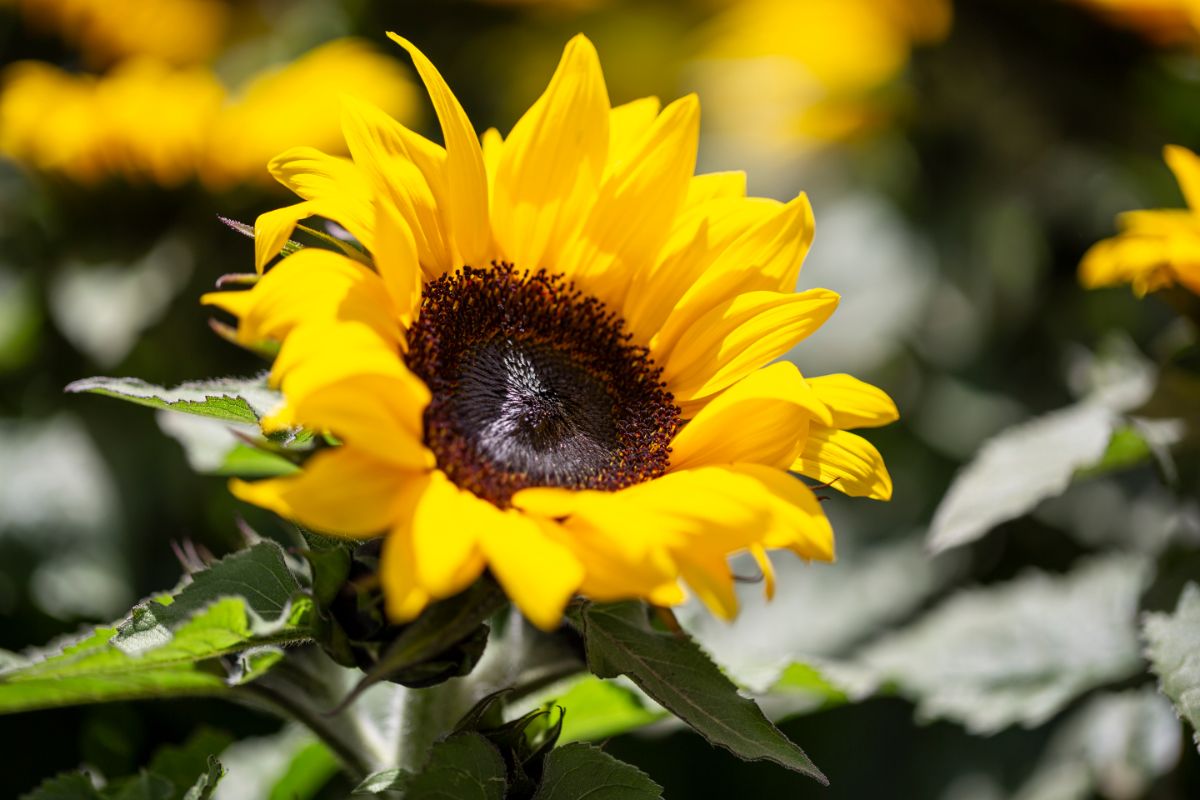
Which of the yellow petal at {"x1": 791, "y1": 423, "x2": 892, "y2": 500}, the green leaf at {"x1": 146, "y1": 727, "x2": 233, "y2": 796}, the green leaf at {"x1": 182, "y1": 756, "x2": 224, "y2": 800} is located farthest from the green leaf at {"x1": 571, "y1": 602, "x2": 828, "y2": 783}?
the green leaf at {"x1": 146, "y1": 727, "x2": 233, "y2": 796}

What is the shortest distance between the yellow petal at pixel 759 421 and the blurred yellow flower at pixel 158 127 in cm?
109

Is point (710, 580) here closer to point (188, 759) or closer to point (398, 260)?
point (398, 260)

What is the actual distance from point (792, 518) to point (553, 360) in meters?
0.36

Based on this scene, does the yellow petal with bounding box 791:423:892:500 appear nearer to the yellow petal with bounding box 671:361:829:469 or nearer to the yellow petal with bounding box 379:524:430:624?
the yellow petal with bounding box 671:361:829:469

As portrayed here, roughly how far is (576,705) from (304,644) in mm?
281

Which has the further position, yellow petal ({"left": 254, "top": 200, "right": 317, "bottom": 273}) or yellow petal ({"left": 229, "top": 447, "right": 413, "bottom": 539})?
yellow petal ({"left": 254, "top": 200, "right": 317, "bottom": 273})

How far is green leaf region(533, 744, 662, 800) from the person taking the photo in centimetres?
81

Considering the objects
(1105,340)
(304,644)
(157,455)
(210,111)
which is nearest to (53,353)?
(157,455)

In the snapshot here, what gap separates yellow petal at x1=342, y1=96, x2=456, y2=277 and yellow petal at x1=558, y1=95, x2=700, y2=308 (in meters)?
0.12

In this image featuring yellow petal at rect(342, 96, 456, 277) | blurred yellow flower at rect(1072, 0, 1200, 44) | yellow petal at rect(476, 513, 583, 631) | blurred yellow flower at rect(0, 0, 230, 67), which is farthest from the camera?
blurred yellow flower at rect(0, 0, 230, 67)

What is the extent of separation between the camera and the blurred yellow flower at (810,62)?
2.23m

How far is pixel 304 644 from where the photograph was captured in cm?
90

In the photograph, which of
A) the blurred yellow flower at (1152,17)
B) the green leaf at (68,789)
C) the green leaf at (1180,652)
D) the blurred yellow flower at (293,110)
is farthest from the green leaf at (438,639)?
the blurred yellow flower at (1152,17)

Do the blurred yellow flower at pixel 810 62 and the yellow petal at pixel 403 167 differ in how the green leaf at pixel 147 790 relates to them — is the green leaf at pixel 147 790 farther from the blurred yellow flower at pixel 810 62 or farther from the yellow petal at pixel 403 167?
the blurred yellow flower at pixel 810 62
